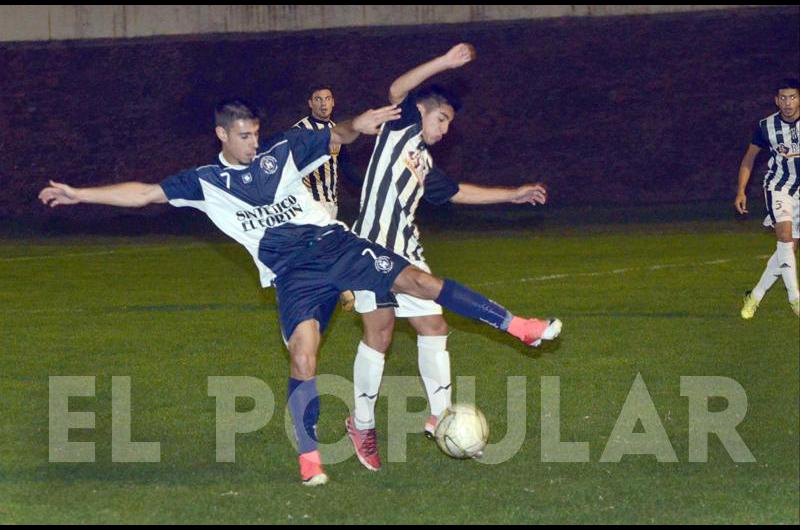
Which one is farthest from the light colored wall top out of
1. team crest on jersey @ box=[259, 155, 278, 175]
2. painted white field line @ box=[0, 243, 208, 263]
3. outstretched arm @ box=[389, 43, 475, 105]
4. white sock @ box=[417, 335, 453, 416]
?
team crest on jersey @ box=[259, 155, 278, 175]

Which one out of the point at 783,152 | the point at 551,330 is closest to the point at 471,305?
the point at 551,330

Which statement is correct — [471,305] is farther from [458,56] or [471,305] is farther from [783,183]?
[783,183]

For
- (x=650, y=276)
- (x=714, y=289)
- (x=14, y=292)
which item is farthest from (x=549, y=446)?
(x=14, y=292)

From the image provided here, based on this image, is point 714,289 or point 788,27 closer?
point 714,289

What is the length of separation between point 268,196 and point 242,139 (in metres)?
0.31

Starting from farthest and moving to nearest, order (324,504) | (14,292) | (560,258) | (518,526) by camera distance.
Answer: (560,258), (14,292), (324,504), (518,526)

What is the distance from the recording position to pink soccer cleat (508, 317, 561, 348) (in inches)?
257

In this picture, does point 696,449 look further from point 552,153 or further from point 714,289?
point 552,153

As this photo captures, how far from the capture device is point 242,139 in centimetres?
668

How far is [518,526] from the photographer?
19.0 feet

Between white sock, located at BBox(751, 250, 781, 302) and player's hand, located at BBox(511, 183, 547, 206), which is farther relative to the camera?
white sock, located at BBox(751, 250, 781, 302)

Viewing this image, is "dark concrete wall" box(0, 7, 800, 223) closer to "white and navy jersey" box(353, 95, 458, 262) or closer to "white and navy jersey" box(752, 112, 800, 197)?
"white and navy jersey" box(752, 112, 800, 197)

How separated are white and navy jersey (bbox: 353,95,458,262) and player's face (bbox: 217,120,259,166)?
799 millimetres

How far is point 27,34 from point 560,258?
15315 mm
